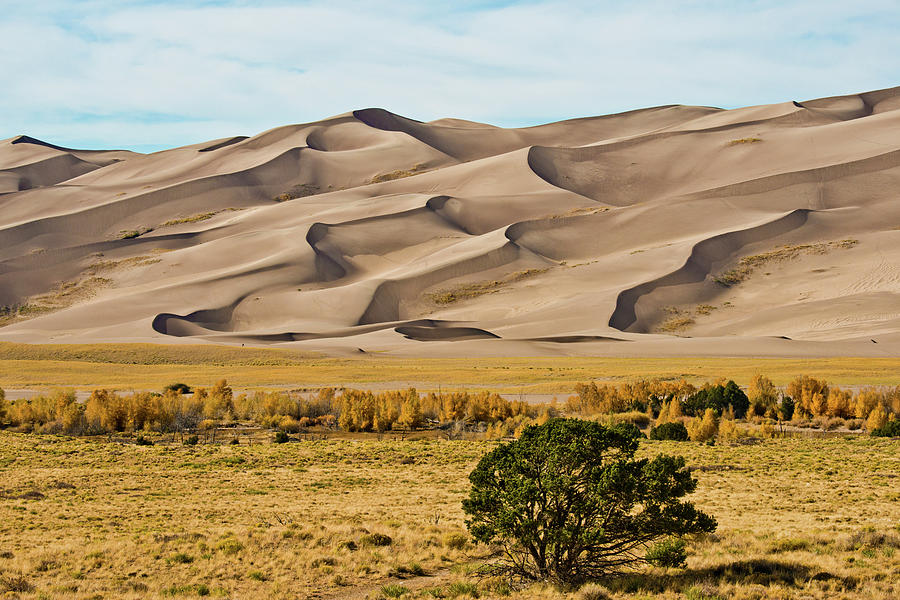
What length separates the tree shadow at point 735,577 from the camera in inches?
543

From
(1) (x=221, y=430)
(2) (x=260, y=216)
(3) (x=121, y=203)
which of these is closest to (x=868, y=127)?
(2) (x=260, y=216)

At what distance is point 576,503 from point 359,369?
67124 mm

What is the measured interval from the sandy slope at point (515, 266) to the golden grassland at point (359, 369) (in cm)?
1272

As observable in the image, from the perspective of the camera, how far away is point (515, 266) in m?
150

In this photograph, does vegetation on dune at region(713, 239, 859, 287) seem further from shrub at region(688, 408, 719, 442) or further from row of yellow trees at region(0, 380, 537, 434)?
shrub at region(688, 408, 719, 442)

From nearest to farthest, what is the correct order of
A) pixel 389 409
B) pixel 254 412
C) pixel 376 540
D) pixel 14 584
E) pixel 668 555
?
1. pixel 668 555
2. pixel 14 584
3. pixel 376 540
4. pixel 389 409
5. pixel 254 412

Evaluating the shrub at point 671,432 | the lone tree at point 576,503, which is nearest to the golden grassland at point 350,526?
the lone tree at point 576,503

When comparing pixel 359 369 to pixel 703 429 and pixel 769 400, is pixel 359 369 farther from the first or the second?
pixel 703 429

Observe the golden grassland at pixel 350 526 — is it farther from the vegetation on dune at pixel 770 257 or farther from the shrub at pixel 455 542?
the vegetation on dune at pixel 770 257

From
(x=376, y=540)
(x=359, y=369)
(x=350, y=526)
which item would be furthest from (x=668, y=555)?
(x=359, y=369)

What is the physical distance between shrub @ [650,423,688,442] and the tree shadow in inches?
1019

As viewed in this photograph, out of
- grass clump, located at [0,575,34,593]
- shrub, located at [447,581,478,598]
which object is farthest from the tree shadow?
grass clump, located at [0,575,34,593]

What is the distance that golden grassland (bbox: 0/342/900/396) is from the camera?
232ft

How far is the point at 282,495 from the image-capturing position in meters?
26.0
